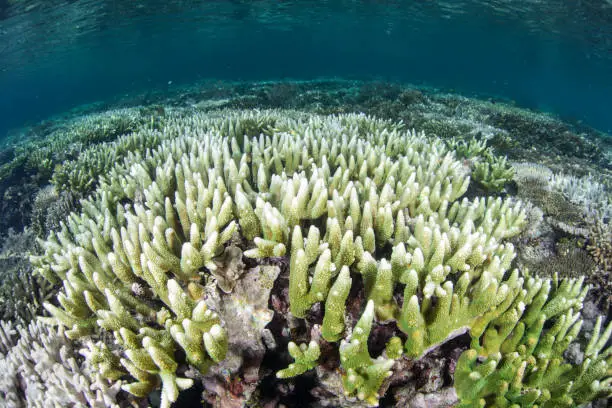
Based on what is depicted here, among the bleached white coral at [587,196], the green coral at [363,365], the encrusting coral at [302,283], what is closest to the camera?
the green coral at [363,365]

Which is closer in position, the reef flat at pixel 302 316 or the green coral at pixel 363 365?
the green coral at pixel 363 365

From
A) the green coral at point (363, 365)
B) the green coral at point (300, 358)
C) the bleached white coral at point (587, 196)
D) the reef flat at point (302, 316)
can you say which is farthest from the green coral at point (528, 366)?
the bleached white coral at point (587, 196)

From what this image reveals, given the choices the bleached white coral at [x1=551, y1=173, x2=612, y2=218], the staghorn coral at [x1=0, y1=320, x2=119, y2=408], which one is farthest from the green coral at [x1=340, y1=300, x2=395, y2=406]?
the bleached white coral at [x1=551, y1=173, x2=612, y2=218]

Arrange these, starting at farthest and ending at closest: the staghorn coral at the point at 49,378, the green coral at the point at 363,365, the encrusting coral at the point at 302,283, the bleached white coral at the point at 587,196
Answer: the bleached white coral at the point at 587,196 → the staghorn coral at the point at 49,378 → the encrusting coral at the point at 302,283 → the green coral at the point at 363,365

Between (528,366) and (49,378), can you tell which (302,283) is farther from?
(49,378)

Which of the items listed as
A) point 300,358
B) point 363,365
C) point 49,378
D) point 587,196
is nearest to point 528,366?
point 363,365

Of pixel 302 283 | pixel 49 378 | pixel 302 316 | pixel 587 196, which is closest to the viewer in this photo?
pixel 302 283

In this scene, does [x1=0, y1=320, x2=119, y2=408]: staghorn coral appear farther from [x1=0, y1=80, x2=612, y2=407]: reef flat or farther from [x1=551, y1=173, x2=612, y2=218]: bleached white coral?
[x1=551, y1=173, x2=612, y2=218]: bleached white coral

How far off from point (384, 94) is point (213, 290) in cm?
1846

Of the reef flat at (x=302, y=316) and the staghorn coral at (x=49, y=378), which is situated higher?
the reef flat at (x=302, y=316)

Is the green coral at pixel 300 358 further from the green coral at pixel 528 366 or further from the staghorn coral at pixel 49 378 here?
the staghorn coral at pixel 49 378

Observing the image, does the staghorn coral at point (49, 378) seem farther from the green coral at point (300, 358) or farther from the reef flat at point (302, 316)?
the green coral at point (300, 358)

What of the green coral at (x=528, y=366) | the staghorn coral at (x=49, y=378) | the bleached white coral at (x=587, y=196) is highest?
the green coral at (x=528, y=366)

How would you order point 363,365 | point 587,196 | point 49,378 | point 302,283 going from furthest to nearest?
1. point 587,196
2. point 49,378
3. point 302,283
4. point 363,365
